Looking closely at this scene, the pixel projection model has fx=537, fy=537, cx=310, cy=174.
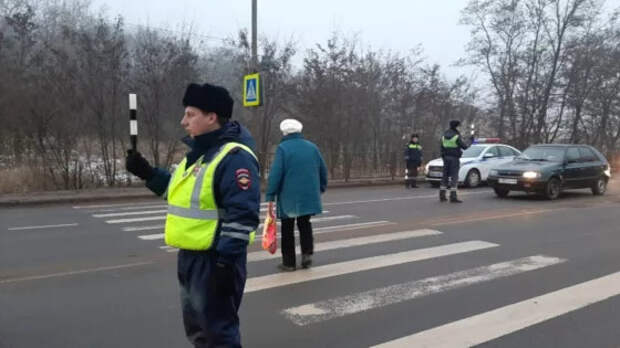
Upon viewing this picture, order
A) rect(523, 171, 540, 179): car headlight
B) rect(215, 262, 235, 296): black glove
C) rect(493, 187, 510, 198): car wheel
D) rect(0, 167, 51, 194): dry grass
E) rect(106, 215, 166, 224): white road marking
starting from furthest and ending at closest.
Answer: rect(0, 167, 51, 194): dry grass < rect(493, 187, 510, 198): car wheel < rect(523, 171, 540, 179): car headlight < rect(106, 215, 166, 224): white road marking < rect(215, 262, 235, 296): black glove

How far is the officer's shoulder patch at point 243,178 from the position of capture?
291cm

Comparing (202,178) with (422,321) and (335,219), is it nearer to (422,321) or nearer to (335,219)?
(422,321)

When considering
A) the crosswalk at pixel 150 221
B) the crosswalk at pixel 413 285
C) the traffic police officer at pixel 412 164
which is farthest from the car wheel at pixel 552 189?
the crosswalk at pixel 413 285

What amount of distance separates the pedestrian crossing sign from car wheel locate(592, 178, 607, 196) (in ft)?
33.6

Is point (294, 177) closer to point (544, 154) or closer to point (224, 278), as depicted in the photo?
point (224, 278)

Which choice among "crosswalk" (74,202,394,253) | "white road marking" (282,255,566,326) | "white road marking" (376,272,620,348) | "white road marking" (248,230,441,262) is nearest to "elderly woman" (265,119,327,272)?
"white road marking" (248,230,441,262)

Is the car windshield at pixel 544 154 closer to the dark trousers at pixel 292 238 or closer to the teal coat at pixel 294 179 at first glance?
the dark trousers at pixel 292 238

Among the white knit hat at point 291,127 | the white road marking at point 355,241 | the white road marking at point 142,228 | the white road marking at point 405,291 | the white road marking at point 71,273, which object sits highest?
the white knit hat at point 291,127

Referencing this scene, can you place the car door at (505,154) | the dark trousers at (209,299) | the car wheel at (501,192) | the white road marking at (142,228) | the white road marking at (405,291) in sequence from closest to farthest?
1. the dark trousers at (209,299)
2. the white road marking at (405,291)
3. the white road marking at (142,228)
4. the car wheel at (501,192)
5. the car door at (505,154)

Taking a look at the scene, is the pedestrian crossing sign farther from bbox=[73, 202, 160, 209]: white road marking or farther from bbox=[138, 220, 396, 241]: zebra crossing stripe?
bbox=[138, 220, 396, 241]: zebra crossing stripe

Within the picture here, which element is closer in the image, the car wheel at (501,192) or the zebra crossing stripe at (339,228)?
the zebra crossing stripe at (339,228)

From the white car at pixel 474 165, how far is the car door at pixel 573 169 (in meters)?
3.83

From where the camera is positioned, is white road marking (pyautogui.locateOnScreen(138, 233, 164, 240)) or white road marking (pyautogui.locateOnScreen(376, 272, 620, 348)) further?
white road marking (pyautogui.locateOnScreen(138, 233, 164, 240))

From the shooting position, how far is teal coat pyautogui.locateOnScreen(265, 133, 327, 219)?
6172 mm
